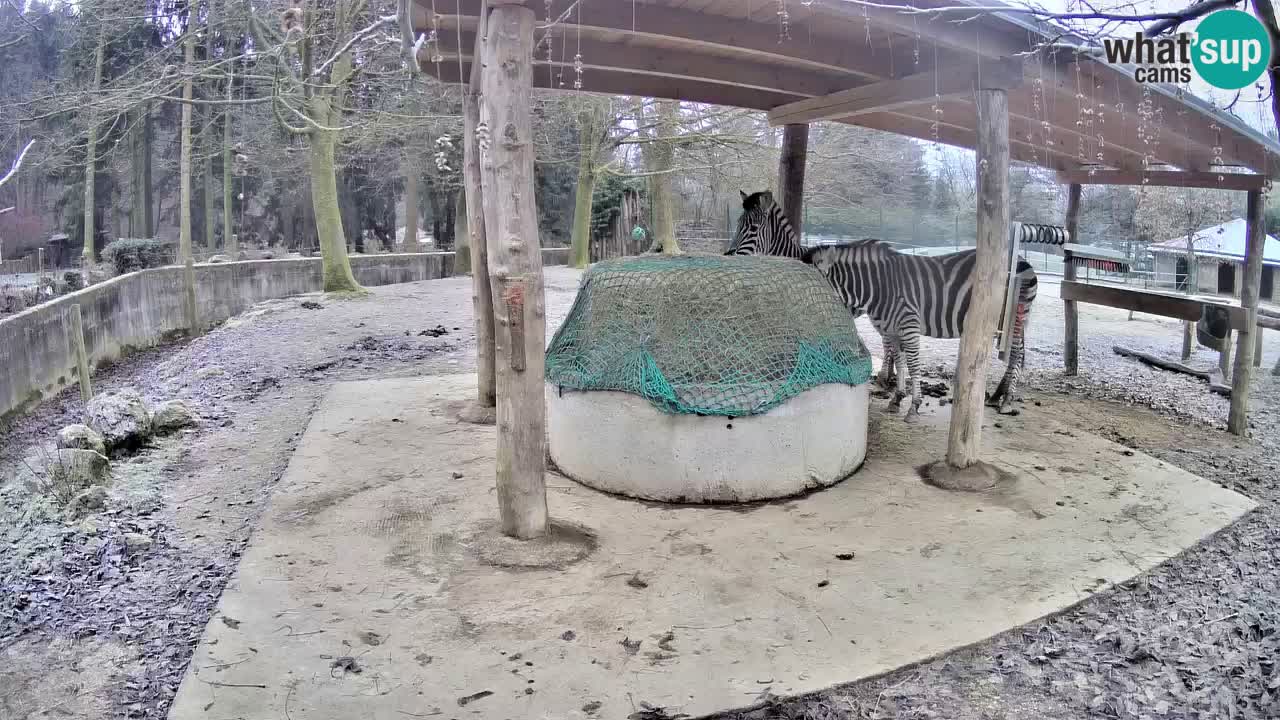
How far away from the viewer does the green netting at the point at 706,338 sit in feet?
16.4

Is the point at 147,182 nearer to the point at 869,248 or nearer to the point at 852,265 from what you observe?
the point at 852,265

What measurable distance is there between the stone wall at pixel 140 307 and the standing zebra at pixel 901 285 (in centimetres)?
858

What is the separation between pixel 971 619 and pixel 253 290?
59.4 feet

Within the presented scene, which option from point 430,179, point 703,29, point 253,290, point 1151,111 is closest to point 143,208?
point 430,179

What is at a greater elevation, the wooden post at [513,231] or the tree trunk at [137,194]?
the tree trunk at [137,194]

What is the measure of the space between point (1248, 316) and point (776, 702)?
20.8ft

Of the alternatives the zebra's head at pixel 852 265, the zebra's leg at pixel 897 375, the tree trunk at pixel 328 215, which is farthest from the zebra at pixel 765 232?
the tree trunk at pixel 328 215

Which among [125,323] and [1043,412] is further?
[125,323]

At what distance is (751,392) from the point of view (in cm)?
498

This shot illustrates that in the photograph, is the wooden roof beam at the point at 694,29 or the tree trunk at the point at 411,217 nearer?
the wooden roof beam at the point at 694,29

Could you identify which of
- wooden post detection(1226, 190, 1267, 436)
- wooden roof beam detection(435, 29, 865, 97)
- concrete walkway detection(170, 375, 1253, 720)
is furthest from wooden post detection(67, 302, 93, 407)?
wooden post detection(1226, 190, 1267, 436)

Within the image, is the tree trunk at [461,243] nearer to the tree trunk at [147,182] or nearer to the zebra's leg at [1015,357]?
the tree trunk at [147,182]

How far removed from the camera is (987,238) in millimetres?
5254

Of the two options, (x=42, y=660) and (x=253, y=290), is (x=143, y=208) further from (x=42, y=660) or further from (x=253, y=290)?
(x=42, y=660)
